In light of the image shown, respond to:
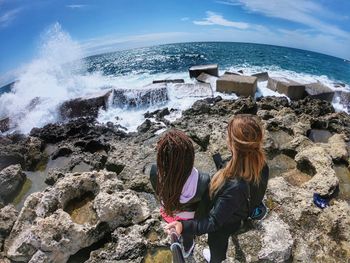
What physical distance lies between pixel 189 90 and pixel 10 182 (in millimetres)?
8122

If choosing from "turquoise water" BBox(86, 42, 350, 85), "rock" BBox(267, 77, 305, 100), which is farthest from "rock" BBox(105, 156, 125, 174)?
"turquoise water" BBox(86, 42, 350, 85)

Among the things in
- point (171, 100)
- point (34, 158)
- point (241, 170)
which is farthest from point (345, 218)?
point (171, 100)

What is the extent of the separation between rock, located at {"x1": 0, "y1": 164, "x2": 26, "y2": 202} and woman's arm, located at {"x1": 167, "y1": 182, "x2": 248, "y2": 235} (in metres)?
5.09

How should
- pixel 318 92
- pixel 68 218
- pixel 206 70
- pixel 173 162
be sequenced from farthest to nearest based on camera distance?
pixel 206 70, pixel 318 92, pixel 68 218, pixel 173 162

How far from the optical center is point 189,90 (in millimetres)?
12414

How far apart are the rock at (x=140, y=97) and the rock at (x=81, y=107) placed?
32.1 inches

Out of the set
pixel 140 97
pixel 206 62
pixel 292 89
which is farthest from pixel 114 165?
pixel 206 62

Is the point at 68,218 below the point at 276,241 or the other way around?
below

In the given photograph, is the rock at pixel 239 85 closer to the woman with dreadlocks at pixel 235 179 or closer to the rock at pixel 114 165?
the rock at pixel 114 165

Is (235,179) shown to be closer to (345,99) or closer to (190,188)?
(190,188)

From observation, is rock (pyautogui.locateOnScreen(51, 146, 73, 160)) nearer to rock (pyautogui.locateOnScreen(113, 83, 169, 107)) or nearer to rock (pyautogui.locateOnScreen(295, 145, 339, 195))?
rock (pyautogui.locateOnScreen(113, 83, 169, 107))

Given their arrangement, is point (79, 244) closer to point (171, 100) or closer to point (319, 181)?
point (319, 181)

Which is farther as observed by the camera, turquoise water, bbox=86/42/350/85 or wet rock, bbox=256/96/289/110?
turquoise water, bbox=86/42/350/85

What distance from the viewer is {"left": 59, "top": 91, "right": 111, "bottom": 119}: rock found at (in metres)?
11.1
